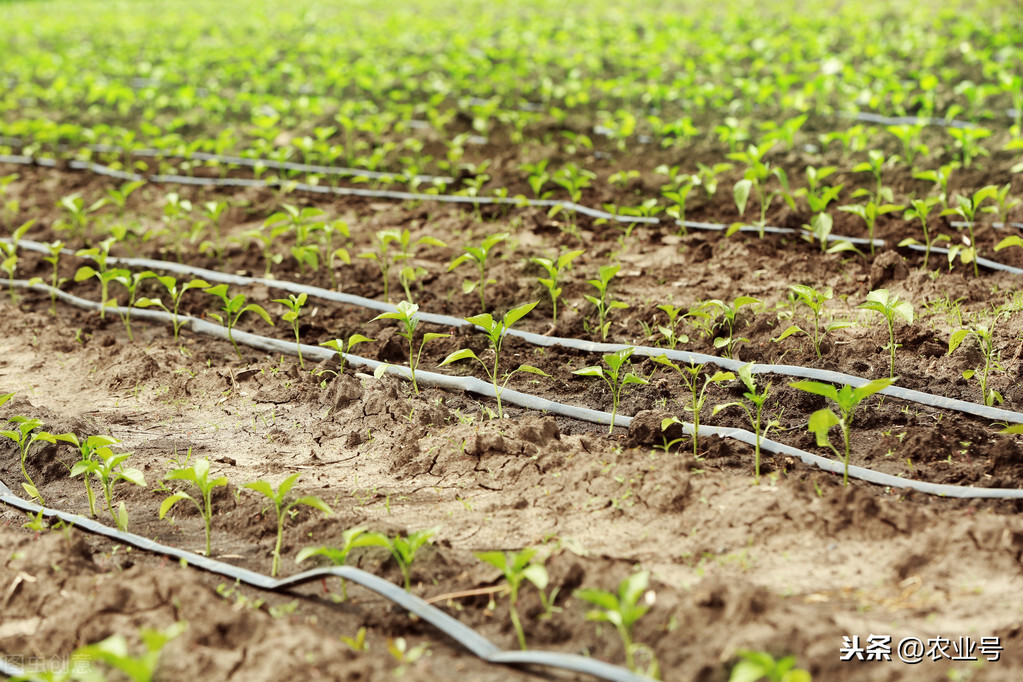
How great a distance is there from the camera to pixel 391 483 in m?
2.82

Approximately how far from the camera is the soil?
2.03 metres

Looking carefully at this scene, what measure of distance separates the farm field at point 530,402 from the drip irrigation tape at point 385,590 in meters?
0.01

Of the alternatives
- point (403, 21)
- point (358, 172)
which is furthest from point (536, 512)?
point (403, 21)

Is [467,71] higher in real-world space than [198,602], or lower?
higher

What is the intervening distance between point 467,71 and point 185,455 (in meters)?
5.90

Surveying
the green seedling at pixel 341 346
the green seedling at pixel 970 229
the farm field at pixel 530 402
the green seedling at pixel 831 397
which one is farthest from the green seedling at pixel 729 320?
the green seedling at pixel 341 346

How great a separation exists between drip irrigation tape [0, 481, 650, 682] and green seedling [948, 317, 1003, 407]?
178 centimetres

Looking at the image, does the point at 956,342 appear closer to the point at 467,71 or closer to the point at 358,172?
the point at 358,172

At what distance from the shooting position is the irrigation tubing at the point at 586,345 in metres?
2.92

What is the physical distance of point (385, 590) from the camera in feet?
7.11

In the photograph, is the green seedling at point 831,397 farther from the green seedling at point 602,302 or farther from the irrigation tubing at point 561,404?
the green seedling at point 602,302

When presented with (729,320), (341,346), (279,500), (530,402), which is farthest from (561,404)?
(279,500)

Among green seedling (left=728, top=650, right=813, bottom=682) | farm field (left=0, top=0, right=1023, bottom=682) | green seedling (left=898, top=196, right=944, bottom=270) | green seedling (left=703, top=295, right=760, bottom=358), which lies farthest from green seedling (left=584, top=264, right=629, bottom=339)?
green seedling (left=728, top=650, right=813, bottom=682)

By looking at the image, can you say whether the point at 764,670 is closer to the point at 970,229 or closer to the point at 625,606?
the point at 625,606
